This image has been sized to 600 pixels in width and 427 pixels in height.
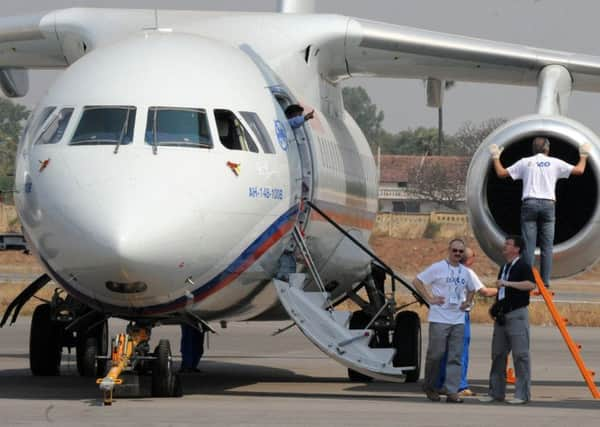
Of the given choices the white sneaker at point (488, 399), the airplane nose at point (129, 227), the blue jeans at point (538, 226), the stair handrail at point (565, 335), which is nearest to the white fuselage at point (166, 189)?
the airplane nose at point (129, 227)

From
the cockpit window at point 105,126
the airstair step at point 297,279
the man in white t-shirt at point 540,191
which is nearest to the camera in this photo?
the cockpit window at point 105,126

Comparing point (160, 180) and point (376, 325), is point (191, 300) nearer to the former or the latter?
point (160, 180)

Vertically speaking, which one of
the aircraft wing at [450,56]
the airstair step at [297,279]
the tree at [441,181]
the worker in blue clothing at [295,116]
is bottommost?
the airstair step at [297,279]

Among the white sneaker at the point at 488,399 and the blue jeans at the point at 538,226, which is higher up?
the blue jeans at the point at 538,226

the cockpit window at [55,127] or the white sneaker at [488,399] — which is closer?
the cockpit window at [55,127]

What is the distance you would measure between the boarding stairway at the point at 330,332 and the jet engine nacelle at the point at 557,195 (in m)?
1.84

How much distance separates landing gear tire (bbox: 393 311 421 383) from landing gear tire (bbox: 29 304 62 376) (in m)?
3.42

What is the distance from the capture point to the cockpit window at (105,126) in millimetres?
12242

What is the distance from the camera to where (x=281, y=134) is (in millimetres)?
13445

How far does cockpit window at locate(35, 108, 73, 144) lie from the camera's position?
494 inches

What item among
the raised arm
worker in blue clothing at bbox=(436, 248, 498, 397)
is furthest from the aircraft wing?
worker in blue clothing at bbox=(436, 248, 498, 397)

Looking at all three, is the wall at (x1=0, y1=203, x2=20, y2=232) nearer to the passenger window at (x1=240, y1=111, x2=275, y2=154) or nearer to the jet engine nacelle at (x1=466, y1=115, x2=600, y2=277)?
the jet engine nacelle at (x1=466, y1=115, x2=600, y2=277)

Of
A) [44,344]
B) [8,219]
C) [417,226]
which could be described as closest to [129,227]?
[44,344]

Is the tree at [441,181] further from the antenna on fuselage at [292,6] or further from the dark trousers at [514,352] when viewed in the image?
the dark trousers at [514,352]
